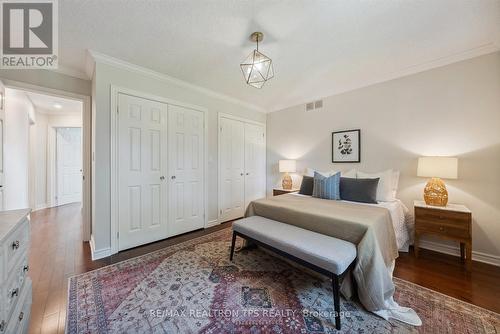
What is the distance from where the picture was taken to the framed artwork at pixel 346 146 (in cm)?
327

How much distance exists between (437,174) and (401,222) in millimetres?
706

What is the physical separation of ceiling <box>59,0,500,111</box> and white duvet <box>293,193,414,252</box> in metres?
1.89

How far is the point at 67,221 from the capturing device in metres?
3.82

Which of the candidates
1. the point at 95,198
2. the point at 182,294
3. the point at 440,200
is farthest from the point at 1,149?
the point at 440,200

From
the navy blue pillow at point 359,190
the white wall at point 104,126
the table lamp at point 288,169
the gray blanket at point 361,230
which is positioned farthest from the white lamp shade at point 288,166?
the white wall at point 104,126

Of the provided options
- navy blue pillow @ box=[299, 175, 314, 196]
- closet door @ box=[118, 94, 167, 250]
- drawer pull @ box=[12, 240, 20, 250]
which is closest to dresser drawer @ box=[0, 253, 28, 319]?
drawer pull @ box=[12, 240, 20, 250]

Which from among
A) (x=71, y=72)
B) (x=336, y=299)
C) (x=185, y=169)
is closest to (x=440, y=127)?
(x=336, y=299)

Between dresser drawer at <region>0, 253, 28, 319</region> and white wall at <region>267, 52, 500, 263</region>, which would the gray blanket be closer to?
white wall at <region>267, 52, 500, 263</region>

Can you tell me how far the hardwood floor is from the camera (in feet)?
5.02

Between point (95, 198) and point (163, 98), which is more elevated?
point (163, 98)

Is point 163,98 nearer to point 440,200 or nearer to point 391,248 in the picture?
point 391,248

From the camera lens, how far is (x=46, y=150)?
5016mm

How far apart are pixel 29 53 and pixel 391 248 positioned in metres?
4.58

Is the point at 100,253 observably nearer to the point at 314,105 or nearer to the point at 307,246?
the point at 307,246
